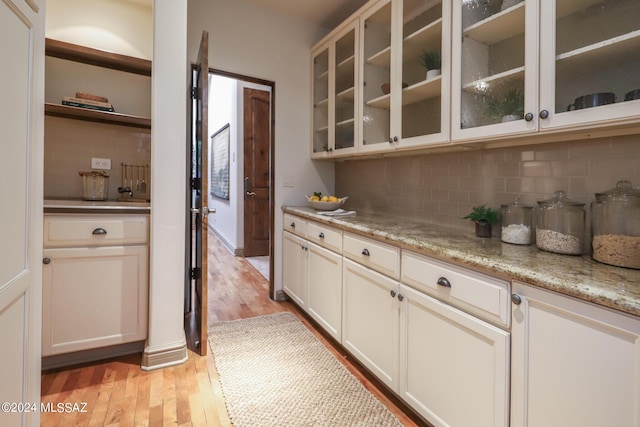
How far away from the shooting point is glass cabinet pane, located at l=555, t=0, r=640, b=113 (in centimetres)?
108

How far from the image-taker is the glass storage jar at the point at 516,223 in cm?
146

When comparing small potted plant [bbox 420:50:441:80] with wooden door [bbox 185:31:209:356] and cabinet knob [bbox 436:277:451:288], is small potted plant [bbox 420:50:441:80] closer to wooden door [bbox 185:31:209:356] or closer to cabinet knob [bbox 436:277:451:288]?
cabinet knob [bbox 436:277:451:288]

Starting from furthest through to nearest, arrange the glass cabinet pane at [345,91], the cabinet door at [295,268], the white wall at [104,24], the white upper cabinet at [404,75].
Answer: the cabinet door at [295,268]
the glass cabinet pane at [345,91]
the white wall at [104,24]
the white upper cabinet at [404,75]

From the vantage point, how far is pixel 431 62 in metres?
1.80

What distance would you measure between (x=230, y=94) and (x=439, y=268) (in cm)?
506

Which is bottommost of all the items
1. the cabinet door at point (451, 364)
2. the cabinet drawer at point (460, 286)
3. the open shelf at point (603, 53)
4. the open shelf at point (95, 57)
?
the cabinet door at point (451, 364)

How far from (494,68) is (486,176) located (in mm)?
575

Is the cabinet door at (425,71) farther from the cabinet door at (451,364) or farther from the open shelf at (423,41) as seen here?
the cabinet door at (451,364)

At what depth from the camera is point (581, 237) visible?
1.28 m

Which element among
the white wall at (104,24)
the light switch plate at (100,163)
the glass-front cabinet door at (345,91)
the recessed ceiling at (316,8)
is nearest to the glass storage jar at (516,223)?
the glass-front cabinet door at (345,91)

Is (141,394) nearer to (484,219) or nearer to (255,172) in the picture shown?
(484,219)

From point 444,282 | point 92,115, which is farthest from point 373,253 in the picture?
point 92,115

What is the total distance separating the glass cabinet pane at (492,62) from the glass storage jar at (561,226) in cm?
40

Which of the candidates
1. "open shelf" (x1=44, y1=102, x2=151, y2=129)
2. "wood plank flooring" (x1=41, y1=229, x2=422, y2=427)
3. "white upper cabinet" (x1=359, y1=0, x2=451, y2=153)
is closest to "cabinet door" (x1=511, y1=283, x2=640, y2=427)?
"wood plank flooring" (x1=41, y1=229, x2=422, y2=427)
